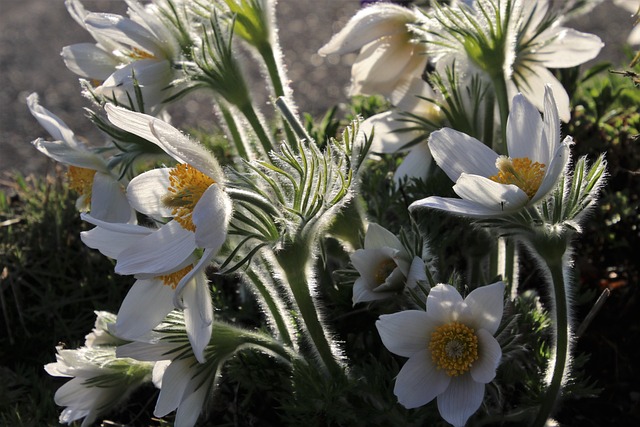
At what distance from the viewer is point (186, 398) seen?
4.53 feet

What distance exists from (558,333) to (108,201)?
0.81 metres

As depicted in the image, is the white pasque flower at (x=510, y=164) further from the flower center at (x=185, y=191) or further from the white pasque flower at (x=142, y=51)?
the white pasque flower at (x=142, y=51)

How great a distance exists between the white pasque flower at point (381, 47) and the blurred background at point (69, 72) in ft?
6.62

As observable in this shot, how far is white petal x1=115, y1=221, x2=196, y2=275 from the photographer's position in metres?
1.19

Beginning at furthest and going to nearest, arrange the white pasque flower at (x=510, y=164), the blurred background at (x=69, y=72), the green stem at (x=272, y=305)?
the blurred background at (x=69, y=72) → the green stem at (x=272, y=305) → the white pasque flower at (x=510, y=164)

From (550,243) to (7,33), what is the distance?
474 centimetres

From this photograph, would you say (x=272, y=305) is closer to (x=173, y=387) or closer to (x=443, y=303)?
(x=173, y=387)

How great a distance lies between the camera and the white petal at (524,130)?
4.35ft

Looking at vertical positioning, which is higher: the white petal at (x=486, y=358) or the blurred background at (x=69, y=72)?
the white petal at (x=486, y=358)

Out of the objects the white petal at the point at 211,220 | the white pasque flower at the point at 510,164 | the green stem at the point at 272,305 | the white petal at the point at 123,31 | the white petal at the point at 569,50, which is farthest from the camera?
the white petal at the point at 569,50

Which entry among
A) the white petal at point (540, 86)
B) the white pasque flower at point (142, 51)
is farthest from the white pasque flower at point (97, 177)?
the white petal at point (540, 86)

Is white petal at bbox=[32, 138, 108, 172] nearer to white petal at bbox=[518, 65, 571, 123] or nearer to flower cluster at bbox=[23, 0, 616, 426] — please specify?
flower cluster at bbox=[23, 0, 616, 426]

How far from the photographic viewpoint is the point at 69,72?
15.5ft

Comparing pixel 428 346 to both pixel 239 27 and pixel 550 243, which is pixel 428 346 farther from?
pixel 239 27
